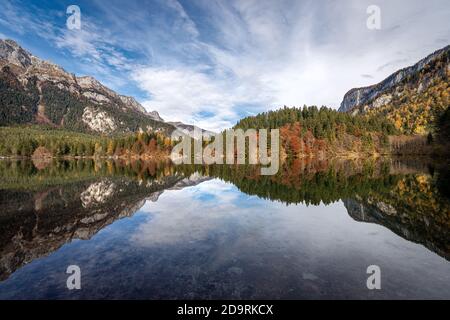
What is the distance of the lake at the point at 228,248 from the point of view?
371 inches

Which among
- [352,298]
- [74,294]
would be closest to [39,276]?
[74,294]

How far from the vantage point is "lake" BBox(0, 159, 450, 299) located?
9.42 m

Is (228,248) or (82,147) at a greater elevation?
(82,147)

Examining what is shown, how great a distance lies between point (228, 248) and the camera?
541 inches

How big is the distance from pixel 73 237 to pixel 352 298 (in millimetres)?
14358

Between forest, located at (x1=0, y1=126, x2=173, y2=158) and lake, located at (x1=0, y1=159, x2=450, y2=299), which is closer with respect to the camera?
lake, located at (x1=0, y1=159, x2=450, y2=299)

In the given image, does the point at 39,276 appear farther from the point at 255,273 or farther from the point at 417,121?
the point at 417,121

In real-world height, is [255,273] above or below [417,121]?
below

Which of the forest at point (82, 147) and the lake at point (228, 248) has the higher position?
the forest at point (82, 147)

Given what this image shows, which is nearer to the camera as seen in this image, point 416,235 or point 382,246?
point 382,246

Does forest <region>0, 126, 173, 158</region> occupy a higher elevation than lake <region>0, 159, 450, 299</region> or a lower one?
higher

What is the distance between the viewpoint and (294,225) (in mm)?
17938

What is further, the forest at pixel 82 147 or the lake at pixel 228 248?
the forest at pixel 82 147

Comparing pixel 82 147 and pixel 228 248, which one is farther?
pixel 82 147
